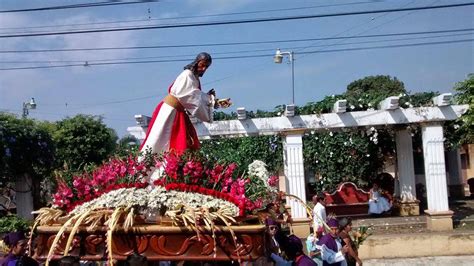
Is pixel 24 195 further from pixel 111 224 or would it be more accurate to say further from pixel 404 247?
pixel 111 224

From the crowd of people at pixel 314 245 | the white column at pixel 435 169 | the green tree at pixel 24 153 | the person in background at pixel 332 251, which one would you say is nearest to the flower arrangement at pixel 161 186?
the crowd of people at pixel 314 245

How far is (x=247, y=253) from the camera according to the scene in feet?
12.2

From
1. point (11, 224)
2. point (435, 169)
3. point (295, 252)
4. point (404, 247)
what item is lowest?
point (404, 247)

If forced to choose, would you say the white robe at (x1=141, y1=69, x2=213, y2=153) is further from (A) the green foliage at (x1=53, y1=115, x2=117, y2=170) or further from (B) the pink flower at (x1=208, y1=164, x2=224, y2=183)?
(A) the green foliage at (x1=53, y1=115, x2=117, y2=170)

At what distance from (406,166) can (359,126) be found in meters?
2.69

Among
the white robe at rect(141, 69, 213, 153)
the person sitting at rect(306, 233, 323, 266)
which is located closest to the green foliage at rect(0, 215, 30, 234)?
the person sitting at rect(306, 233, 323, 266)

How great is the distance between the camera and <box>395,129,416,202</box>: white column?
17.0m

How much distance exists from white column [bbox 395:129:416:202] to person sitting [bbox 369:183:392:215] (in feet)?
1.83

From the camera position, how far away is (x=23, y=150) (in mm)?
15766

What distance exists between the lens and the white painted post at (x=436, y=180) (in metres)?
14.5

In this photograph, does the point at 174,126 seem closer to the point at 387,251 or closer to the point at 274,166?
the point at 387,251

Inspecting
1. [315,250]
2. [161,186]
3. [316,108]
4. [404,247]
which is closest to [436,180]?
[404,247]

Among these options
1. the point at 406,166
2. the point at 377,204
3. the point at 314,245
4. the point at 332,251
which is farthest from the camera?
the point at 406,166

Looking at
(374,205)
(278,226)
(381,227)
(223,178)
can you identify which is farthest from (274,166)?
(223,178)
